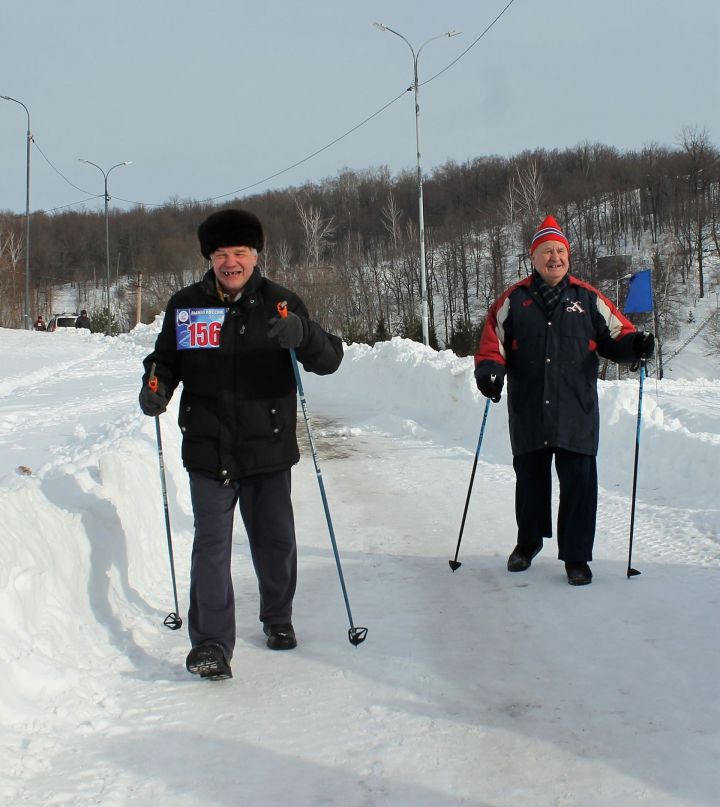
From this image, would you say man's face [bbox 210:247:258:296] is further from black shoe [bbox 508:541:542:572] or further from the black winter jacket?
black shoe [bbox 508:541:542:572]

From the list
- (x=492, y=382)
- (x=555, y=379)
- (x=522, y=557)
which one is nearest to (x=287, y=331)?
(x=492, y=382)

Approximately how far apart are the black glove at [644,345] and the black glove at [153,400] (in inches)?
103

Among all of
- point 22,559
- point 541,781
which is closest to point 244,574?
point 22,559

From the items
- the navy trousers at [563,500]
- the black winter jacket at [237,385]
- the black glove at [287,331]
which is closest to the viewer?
the black glove at [287,331]

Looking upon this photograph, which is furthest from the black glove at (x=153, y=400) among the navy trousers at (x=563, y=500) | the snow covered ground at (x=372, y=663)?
the navy trousers at (x=563, y=500)

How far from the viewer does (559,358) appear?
4594 mm

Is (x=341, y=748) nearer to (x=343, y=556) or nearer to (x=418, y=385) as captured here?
(x=343, y=556)

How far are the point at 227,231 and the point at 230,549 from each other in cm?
146

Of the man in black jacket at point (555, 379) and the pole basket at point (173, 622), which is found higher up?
the man in black jacket at point (555, 379)

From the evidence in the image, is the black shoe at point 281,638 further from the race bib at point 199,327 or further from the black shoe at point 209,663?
the race bib at point 199,327

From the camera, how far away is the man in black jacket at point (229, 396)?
3498 mm

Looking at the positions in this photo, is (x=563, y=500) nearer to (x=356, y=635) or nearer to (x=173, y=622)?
(x=356, y=635)

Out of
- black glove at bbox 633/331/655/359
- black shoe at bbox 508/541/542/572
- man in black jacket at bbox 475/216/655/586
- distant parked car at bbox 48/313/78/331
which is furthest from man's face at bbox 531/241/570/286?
distant parked car at bbox 48/313/78/331

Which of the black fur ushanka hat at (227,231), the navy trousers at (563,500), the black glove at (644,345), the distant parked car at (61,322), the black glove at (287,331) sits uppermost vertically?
the distant parked car at (61,322)
